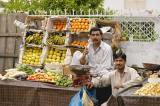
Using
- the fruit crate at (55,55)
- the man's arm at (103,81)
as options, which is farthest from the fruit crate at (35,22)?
the man's arm at (103,81)

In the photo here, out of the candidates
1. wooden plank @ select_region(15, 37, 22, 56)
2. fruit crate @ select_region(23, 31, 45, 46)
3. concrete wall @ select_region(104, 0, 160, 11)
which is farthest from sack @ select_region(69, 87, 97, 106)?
concrete wall @ select_region(104, 0, 160, 11)

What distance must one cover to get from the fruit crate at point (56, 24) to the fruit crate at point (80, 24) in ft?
0.70

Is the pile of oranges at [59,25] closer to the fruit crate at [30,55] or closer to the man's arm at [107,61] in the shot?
the fruit crate at [30,55]

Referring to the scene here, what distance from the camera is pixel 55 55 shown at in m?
11.1

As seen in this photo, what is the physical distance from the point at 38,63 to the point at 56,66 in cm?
83

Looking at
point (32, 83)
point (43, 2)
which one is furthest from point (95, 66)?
point (43, 2)

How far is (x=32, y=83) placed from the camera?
8.90m

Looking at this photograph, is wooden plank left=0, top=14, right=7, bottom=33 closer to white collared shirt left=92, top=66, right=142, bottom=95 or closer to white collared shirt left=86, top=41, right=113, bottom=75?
white collared shirt left=86, top=41, right=113, bottom=75

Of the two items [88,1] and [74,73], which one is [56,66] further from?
[88,1]

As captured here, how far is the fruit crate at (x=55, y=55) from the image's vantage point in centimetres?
1090

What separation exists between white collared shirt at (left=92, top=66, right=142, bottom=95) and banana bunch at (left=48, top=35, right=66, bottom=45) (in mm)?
2999

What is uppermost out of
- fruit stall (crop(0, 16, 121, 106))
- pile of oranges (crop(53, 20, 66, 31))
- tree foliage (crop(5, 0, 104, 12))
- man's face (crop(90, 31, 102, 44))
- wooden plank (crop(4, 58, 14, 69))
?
tree foliage (crop(5, 0, 104, 12))

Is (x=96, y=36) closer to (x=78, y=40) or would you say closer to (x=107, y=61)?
(x=107, y=61)

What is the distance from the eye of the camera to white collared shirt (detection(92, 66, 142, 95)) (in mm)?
7625
